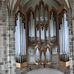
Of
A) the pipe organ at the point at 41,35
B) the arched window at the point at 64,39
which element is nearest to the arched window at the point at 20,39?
the pipe organ at the point at 41,35

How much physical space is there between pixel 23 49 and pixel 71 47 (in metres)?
3.47

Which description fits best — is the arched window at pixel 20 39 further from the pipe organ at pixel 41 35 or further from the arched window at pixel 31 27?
the arched window at pixel 31 27

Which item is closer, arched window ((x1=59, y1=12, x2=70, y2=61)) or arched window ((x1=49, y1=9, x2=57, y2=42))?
arched window ((x1=59, y1=12, x2=70, y2=61))

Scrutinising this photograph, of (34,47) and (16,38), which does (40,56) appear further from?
(16,38)

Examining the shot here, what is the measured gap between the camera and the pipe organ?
1581 centimetres

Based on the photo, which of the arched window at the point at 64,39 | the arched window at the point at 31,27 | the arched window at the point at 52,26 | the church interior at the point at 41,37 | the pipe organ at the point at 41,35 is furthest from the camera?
the arched window at the point at 31,27

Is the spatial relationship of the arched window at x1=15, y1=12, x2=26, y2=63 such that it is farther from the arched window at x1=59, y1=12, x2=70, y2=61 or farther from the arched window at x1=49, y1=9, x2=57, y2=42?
the arched window at x1=59, y1=12, x2=70, y2=61

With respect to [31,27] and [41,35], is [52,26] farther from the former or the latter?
[31,27]

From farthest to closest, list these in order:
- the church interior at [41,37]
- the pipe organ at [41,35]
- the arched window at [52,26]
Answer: the arched window at [52,26] → the pipe organ at [41,35] → the church interior at [41,37]

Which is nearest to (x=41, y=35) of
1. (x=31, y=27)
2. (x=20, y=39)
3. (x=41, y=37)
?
(x=41, y=37)

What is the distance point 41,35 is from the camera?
16.4 metres

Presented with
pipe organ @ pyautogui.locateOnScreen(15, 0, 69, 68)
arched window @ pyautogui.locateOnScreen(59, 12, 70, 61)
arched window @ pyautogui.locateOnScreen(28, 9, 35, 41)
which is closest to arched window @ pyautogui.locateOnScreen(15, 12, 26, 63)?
pipe organ @ pyautogui.locateOnScreen(15, 0, 69, 68)

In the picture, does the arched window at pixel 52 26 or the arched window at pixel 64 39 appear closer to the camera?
→ the arched window at pixel 64 39

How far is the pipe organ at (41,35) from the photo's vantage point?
623 inches
